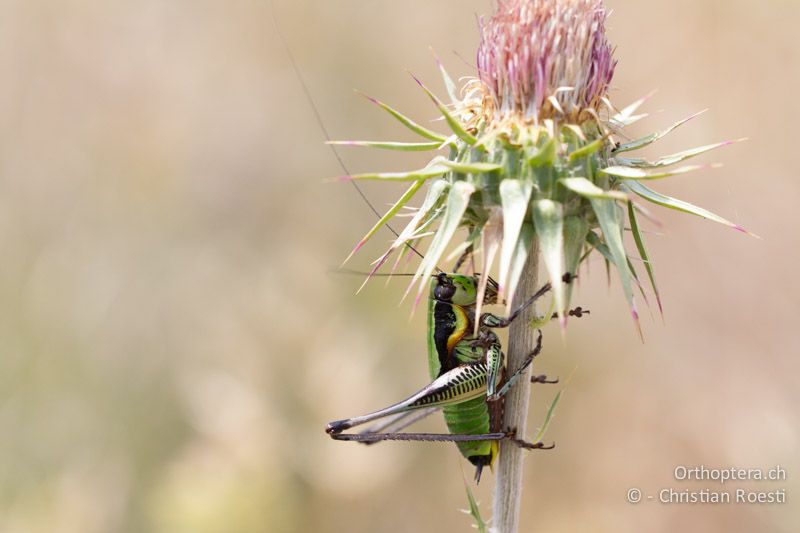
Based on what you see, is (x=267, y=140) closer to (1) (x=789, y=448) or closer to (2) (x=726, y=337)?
(2) (x=726, y=337)

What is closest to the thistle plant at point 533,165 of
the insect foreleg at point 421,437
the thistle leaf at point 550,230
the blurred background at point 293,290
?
the thistle leaf at point 550,230

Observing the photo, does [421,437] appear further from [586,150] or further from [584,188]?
[586,150]

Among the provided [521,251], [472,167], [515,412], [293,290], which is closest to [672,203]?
[521,251]

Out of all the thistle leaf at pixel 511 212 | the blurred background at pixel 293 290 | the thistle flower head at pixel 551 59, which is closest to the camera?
the thistle leaf at pixel 511 212

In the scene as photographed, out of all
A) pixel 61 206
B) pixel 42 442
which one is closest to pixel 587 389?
pixel 42 442

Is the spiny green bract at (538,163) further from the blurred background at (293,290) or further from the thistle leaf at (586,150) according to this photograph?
the blurred background at (293,290)

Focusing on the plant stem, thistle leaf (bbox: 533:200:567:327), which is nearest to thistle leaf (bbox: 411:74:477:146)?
thistle leaf (bbox: 533:200:567:327)
